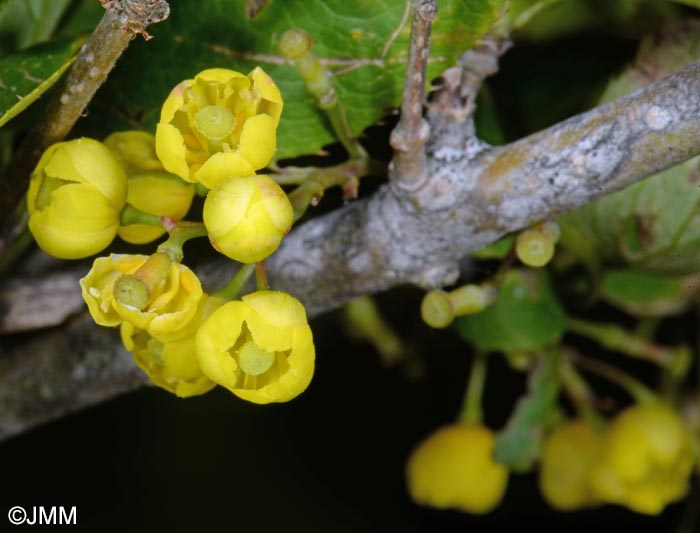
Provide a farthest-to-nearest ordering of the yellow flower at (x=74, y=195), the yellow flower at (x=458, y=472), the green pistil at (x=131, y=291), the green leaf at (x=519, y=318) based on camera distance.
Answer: the yellow flower at (x=458, y=472) → the green leaf at (x=519, y=318) → the yellow flower at (x=74, y=195) → the green pistil at (x=131, y=291)

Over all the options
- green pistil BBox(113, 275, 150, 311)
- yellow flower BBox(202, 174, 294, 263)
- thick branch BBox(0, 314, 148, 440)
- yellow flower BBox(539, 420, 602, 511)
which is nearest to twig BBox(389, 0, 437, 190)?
yellow flower BBox(202, 174, 294, 263)

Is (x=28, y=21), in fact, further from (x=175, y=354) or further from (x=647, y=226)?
(x=647, y=226)

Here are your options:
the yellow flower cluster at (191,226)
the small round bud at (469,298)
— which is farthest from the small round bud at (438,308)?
the yellow flower cluster at (191,226)

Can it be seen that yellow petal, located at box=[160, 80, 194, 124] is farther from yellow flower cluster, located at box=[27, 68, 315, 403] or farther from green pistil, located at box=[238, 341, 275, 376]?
green pistil, located at box=[238, 341, 275, 376]

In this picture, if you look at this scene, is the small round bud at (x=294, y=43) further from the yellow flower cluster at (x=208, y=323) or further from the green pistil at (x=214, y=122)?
the yellow flower cluster at (x=208, y=323)

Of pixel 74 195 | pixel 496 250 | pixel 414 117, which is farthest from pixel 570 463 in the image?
pixel 74 195

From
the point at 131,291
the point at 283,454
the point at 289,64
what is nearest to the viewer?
the point at 131,291
